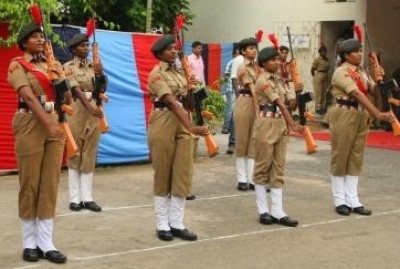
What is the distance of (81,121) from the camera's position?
788cm

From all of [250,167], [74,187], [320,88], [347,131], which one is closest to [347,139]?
[347,131]

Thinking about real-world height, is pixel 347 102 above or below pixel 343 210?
above

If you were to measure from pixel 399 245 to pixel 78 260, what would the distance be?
298 centimetres

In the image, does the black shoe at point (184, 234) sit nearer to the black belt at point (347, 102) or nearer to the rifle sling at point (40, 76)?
the rifle sling at point (40, 76)

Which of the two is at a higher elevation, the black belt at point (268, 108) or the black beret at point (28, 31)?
the black beret at point (28, 31)

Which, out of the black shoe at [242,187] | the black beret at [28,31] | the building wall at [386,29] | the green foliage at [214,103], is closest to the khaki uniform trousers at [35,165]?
the black beret at [28,31]

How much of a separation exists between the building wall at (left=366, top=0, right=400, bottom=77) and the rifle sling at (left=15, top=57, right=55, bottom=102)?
12855mm

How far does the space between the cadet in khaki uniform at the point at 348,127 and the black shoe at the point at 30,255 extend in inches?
141

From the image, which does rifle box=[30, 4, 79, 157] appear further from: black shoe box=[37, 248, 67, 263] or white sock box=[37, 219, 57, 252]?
black shoe box=[37, 248, 67, 263]

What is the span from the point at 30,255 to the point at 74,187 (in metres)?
2.16

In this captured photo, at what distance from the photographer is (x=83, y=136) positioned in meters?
7.93

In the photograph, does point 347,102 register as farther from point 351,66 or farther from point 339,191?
point 339,191

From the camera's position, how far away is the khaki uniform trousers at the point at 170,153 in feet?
21.4

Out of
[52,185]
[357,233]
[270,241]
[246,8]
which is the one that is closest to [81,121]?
[52,185]
